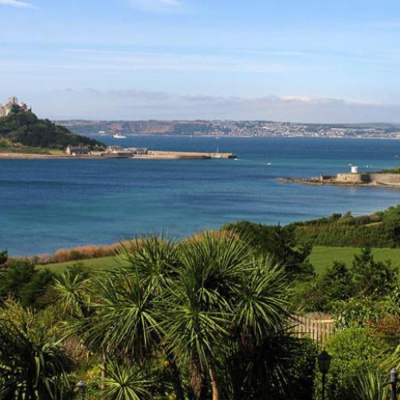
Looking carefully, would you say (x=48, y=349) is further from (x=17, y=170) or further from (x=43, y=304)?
(x=17, y=170)

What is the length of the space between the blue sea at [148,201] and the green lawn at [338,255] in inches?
409

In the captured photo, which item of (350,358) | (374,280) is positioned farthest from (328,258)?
(350,358)

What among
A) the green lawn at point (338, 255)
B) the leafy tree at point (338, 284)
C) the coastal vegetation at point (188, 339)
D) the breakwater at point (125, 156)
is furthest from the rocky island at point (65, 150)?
the coastal vegetation at point (188, 339)

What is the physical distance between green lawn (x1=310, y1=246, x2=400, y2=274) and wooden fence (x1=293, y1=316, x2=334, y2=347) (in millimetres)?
12284

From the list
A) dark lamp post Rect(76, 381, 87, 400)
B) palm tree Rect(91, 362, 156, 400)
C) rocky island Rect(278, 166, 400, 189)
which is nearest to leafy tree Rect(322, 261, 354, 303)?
palm tree Rect(91, 362, 156, 400)

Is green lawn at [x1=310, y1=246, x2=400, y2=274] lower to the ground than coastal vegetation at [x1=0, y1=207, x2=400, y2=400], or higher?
lower

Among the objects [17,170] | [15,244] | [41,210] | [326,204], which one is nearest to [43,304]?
[15,244]

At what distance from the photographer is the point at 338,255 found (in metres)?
30.8

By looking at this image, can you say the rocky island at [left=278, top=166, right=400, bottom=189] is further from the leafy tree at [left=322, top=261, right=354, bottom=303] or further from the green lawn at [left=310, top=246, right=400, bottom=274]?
the leafy tree at [left=322, top=261, right=354, bottom=303]

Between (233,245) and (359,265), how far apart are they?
10.2 m

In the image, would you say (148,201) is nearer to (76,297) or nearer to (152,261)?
(76,297)

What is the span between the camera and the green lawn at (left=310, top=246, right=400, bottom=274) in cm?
2783

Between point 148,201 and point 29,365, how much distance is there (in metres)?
69.2

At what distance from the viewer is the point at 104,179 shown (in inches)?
4417
